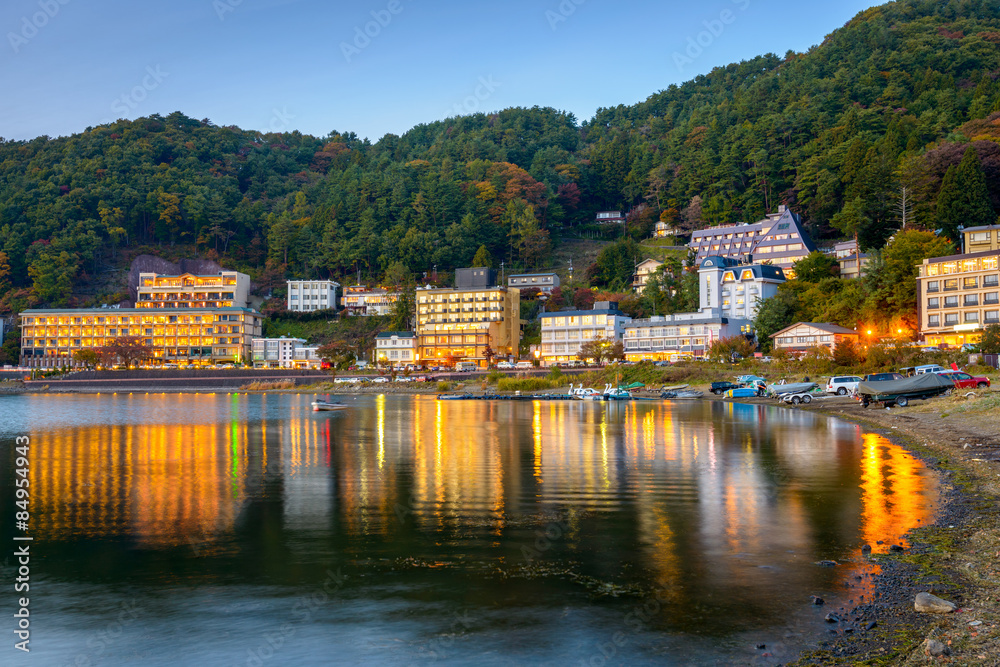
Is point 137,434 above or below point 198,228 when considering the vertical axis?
below

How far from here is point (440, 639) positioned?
9.27m

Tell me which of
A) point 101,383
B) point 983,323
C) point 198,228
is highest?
point 198,228

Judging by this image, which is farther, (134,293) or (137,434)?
(134,293)

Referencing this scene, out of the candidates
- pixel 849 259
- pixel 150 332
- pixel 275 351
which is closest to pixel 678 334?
pixel 849 259

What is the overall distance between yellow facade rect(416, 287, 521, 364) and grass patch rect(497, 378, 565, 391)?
3508 centimetres

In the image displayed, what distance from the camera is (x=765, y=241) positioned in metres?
115

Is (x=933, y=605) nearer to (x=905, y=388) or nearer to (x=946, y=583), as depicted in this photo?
(x=946, y=583)

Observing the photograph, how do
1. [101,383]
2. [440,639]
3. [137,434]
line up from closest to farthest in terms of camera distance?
[440,639]
[137,434]
[101,383]

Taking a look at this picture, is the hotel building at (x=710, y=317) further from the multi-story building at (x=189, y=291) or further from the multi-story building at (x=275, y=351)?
the multi-story building at (x=189, y=291)

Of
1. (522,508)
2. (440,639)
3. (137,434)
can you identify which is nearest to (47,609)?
(440,639)

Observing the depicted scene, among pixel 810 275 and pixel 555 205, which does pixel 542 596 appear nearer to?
pixel 810 275

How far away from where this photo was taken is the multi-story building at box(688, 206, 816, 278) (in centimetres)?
11144

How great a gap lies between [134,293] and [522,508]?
154 m

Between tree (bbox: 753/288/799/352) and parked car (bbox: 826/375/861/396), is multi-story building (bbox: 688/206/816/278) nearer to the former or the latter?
tree (bbox: 753/288/799/352)
